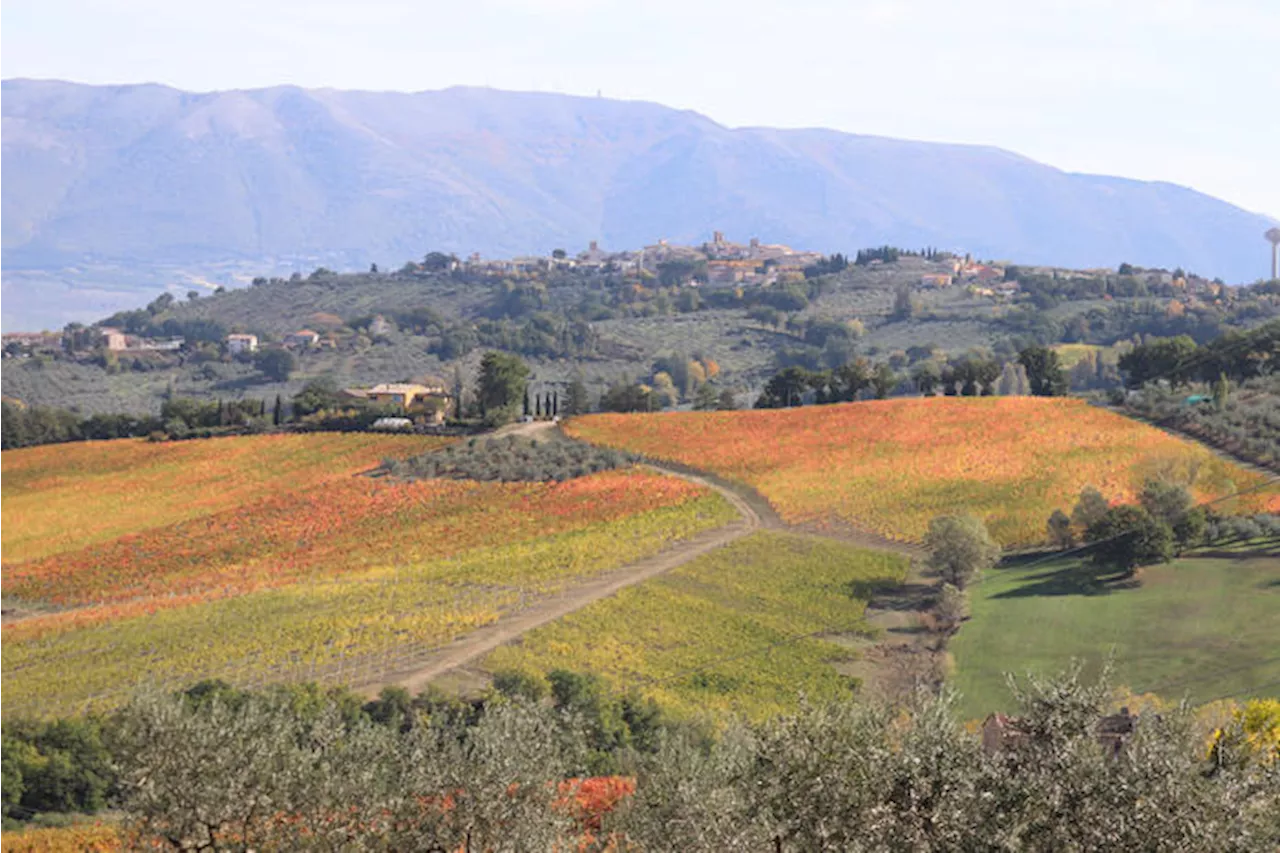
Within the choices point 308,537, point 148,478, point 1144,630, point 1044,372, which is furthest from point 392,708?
point 1044,372

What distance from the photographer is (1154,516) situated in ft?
212

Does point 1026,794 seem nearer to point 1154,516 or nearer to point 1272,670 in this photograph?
point 1272,670

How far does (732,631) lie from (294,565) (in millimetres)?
27957

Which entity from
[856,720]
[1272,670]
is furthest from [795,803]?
[1272,670]

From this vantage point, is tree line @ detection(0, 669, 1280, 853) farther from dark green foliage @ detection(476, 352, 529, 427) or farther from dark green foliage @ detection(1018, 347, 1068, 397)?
dark green foliage @ detection(1018, 347, 1068, 397)

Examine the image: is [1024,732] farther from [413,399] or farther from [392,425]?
[413,399]

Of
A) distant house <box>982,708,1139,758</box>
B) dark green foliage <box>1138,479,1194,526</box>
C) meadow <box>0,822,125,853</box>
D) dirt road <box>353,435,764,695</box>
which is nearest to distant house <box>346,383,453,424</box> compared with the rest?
dirt road <box>353,435,764,695</box>

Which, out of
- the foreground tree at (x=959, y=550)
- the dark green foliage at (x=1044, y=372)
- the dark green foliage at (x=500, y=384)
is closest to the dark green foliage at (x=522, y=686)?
the foreground tree at (x=959, y=550)

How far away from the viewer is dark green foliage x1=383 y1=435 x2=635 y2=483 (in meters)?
88.6

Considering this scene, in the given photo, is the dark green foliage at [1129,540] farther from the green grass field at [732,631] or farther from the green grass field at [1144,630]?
the green grass field at [732,631]

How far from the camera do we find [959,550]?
6250 cm

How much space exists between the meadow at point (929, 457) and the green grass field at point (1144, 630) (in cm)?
908

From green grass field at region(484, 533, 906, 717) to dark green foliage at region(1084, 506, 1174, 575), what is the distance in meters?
10.1

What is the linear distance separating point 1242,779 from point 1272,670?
101ft
